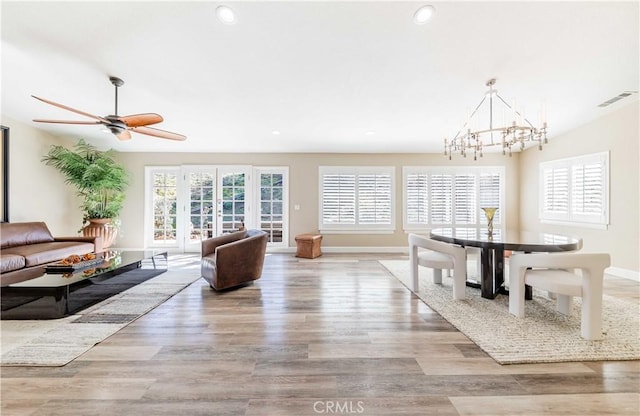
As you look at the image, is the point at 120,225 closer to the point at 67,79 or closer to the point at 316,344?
the point at 67,79

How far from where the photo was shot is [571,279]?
2.40 meters

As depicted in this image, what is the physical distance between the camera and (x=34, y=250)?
3.71 m

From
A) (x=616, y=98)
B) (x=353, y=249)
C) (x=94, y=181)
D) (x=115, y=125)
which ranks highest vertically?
(x=616, y=98)

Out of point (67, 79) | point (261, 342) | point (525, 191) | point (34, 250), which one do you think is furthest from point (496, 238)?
point (34, 250)

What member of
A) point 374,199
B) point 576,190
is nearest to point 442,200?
point 374,199

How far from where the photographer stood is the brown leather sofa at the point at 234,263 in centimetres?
342

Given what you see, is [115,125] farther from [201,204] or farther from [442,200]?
[442,200]

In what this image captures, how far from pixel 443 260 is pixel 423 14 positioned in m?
2.59

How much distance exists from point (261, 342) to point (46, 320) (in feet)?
7.15

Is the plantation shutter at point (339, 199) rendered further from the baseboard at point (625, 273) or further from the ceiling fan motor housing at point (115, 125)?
the baseboard at point (625, 273)

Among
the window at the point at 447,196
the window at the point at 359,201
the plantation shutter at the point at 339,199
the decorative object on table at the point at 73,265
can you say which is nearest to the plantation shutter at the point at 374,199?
the window at the point at 359,201

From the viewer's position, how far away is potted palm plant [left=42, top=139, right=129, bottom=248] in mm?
5137

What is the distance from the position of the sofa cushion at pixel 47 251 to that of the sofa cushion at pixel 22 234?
Result: 0.38 feet

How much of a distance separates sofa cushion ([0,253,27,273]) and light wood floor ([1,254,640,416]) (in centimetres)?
211
